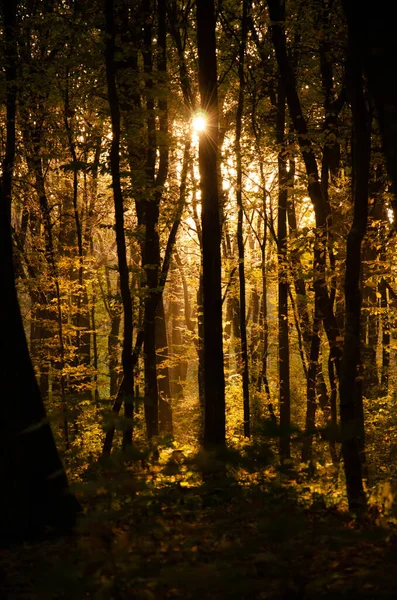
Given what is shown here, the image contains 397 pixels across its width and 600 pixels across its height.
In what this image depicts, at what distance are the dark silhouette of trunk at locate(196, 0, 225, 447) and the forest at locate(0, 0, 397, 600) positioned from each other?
0.04 meters

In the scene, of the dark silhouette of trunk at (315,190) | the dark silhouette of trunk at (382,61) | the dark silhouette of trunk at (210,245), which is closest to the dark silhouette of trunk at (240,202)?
the dark silhouette of trunk at (315,190)

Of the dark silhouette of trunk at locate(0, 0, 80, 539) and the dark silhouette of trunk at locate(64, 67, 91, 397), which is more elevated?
the dark silhouette of trunk at locate(64, 67, 91, 397)

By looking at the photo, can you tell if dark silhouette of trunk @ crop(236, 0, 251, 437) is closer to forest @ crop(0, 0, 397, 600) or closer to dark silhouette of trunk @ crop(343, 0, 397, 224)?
forest @ crop(0, 0, 397, 600)

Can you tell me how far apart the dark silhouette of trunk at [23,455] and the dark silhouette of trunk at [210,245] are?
165 inches

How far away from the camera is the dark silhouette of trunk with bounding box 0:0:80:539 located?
5258mm

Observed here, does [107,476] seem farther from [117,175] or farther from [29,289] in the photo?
[29,289]

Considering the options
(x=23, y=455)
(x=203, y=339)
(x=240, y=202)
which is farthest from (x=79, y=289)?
(x=23, y=455)

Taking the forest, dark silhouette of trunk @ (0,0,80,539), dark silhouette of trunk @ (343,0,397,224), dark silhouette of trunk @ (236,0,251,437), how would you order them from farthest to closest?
dark silhouette of trunk @ (236,0,251,437), dark silhouette of trunk @ (0,0,80,539), dark silhouette of trunk @ (343,0,397,224), the forest

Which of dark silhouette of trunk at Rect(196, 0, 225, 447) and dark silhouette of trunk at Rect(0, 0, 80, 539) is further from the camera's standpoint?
dark silhouette of trunk at Rect(196, 0, 225, 447)

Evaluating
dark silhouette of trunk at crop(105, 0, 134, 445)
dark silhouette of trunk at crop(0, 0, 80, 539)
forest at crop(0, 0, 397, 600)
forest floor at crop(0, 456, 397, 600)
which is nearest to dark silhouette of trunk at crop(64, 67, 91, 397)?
forest at crop(0, 0, 397, 600)

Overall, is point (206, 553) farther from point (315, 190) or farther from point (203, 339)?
point (315, 190)

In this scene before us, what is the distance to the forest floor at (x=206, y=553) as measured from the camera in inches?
136

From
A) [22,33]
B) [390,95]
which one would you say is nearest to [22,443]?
[390,95]

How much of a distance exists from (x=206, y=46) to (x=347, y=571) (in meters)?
8.62
